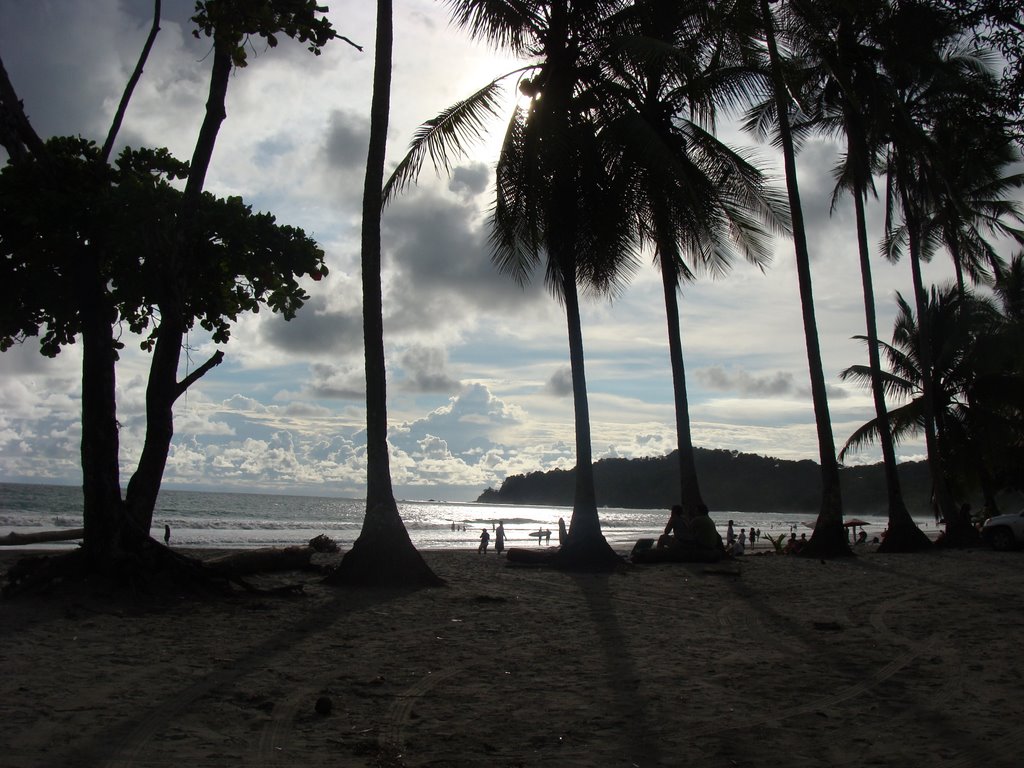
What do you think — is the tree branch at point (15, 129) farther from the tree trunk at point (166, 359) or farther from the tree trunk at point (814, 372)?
the tree trunk at point (814, 372)

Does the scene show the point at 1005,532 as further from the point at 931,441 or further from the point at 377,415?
the point at 377,415

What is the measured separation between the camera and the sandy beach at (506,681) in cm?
439

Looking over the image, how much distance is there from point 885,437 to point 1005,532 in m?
3.61

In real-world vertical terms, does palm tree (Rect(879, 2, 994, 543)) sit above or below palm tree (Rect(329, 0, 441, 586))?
above

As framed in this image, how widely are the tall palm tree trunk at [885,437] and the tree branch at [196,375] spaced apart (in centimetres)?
1632

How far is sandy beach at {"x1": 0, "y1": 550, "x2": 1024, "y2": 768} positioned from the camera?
439cm

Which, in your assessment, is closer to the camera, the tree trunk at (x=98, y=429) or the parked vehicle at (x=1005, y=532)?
the tree trunk at (x=98, y=429)

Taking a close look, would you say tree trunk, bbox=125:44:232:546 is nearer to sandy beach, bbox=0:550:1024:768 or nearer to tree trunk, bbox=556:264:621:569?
sandy beach, bbox=0:550:1024:768

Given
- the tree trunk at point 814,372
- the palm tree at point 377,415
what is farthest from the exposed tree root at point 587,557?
the tree trunk at point 814,372

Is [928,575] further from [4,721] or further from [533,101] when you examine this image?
[4,721]

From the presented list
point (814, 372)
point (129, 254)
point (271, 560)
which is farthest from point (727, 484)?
point (129, 254)

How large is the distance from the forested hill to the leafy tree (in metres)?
118

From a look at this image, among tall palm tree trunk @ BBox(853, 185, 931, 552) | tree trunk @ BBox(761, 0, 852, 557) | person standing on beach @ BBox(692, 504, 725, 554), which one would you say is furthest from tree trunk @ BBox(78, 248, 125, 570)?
tall palm tree trunk @ BBox(853, 185, 931, 552)

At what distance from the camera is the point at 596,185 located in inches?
612
